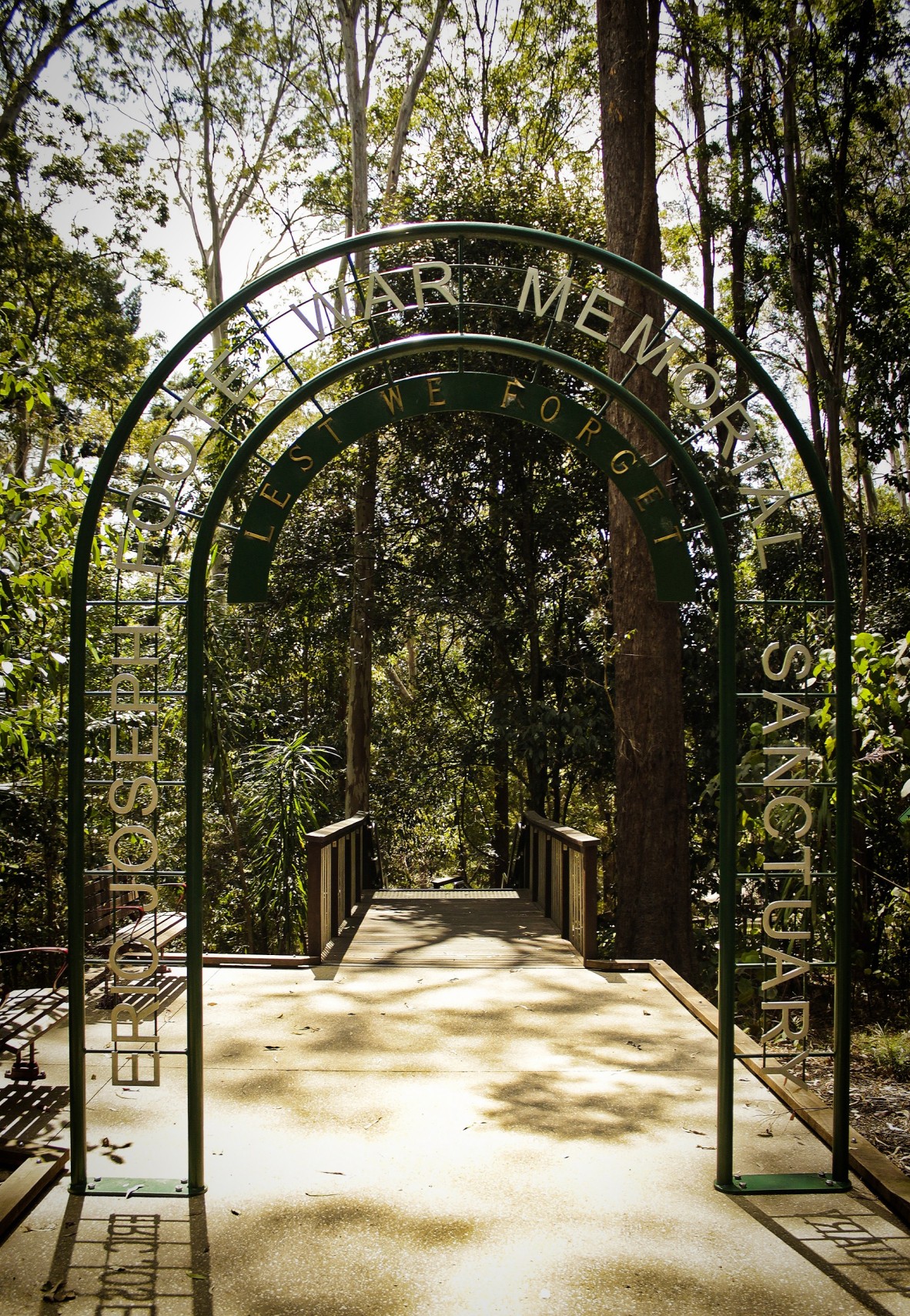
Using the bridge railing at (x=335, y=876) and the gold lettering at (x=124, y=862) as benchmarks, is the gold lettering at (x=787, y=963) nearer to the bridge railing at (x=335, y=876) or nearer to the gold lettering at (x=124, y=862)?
the gold lettering at (x=124, y=862)

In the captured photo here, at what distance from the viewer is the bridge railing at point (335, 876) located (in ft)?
23.6

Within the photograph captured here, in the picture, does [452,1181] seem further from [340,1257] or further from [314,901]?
[314,901]

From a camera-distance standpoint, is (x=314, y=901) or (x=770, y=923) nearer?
(x=770, y=923)

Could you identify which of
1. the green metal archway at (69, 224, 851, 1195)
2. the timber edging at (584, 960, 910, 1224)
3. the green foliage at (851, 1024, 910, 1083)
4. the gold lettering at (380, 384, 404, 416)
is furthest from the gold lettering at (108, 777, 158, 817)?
the green foliage at (851, 1024, 910, 1083)

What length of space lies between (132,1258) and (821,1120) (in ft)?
9.12

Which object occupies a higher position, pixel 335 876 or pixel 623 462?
pixel 623 462

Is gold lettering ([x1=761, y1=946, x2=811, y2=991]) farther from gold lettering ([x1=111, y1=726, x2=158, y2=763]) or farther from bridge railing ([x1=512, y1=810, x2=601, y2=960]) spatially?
bridge railing ([x1=512, y1=810, x2=601, y2=960])

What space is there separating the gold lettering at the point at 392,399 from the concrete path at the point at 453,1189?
295cm

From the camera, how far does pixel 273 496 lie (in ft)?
13.8

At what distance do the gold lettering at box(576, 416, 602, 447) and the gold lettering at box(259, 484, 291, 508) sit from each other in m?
1.19

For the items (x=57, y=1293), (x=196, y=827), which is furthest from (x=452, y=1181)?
(x=196, y=827)

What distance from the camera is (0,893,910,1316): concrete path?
10.6 ft

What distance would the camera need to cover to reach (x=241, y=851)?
11.1 meters

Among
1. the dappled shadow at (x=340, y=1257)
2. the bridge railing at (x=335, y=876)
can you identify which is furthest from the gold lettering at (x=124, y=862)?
the bridge railing at (x=335, y=876)
